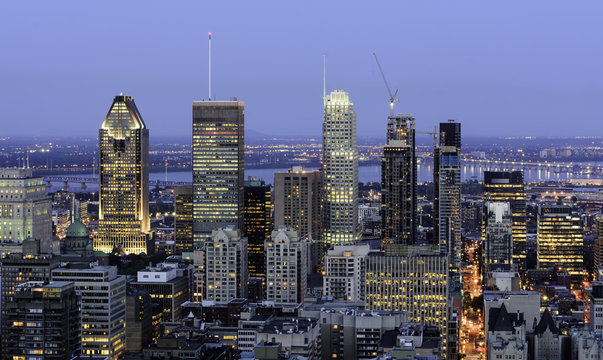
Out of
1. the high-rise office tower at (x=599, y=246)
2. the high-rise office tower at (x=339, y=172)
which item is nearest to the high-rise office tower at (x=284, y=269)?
the high-rise office tower at (x=339, y=172)

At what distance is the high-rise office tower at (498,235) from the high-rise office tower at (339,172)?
16.6 m

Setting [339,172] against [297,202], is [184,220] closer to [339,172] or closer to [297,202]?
[297,202]

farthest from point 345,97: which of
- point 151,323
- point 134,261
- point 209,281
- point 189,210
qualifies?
point 151,323

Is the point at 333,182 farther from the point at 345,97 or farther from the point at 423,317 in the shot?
the point at 423,317

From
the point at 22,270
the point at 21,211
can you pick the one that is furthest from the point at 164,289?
the point at 21,211

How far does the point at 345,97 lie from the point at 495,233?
25743mm

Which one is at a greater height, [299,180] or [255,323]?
[299,180]

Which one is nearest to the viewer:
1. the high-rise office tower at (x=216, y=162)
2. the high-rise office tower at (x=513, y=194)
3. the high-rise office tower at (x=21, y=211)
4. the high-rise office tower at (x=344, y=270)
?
the high-rise office tower at (x=344, y=270)

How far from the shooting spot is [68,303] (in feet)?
262

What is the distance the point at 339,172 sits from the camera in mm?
149625

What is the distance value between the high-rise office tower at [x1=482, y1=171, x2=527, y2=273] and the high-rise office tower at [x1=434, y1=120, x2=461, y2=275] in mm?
4889

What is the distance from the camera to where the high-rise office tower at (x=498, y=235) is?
145m

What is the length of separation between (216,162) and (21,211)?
28862mm

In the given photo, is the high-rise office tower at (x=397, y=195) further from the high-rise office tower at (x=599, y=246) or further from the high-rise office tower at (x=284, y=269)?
the high-rise office tower at (x=284, y=269)
